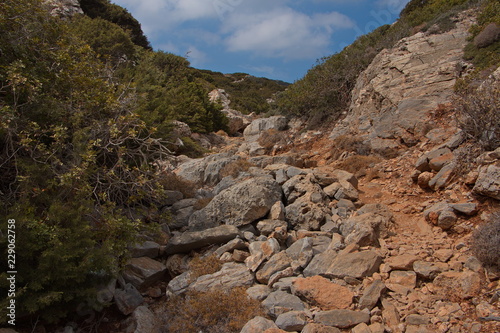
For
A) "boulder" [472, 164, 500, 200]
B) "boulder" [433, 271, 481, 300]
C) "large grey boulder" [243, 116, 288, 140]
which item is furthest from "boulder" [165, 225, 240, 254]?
"large grey boulder" [243, 116, 288, 140]

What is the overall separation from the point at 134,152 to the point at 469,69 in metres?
9.32

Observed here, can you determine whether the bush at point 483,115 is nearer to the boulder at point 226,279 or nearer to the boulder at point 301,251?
the boulder at point 301,251

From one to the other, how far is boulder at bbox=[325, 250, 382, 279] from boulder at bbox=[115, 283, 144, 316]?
2474mm

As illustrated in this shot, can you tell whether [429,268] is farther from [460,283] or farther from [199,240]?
[199,240]

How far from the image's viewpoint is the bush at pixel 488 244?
378 cm

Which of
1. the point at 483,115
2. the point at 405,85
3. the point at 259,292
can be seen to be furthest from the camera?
the point at 405,85

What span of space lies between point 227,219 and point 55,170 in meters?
2.75

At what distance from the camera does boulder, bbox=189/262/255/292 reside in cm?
460

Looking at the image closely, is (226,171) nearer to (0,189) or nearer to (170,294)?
(170,294)

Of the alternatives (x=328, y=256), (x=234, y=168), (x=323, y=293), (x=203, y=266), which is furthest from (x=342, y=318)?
(x=234, y=168)

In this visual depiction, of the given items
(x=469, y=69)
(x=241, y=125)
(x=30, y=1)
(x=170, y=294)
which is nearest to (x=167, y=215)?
(x=170, y=294)

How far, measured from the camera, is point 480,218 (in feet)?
16.1

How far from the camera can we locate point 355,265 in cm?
437

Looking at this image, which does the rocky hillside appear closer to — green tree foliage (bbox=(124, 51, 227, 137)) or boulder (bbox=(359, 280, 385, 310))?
boulder (bbox=(359, 280, 385, 310))
